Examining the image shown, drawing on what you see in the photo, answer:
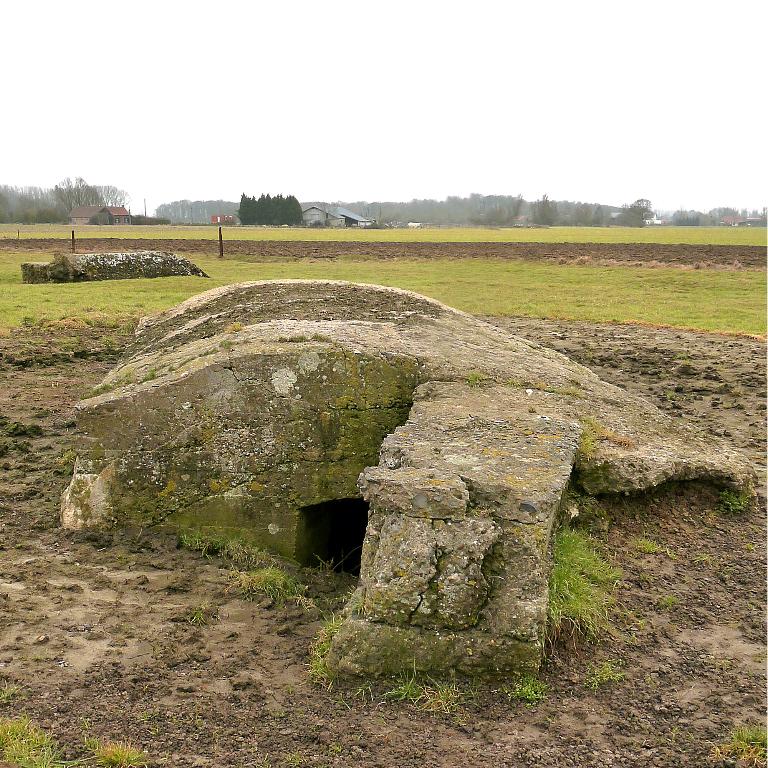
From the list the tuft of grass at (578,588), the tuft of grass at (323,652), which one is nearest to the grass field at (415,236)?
the tuft of grass at (578,588)

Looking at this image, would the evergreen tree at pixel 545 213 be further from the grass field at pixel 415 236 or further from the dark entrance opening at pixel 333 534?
the dark entrance opening at pixel 333 534

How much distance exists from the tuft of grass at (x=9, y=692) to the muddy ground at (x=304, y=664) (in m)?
0.05

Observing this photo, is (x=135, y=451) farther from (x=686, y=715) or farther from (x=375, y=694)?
(x=686, y=715)

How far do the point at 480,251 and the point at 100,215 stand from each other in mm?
94824

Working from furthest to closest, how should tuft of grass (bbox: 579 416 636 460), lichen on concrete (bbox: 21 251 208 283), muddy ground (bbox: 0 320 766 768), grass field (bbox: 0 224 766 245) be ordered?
grass field (bbox: 0 224 766 245) < lichen on concrete (bbox: 21 251 208 283) < tuft of grass (bbox: 579 416 636 460) < muddy ground (bbox: 0 320 766 768)

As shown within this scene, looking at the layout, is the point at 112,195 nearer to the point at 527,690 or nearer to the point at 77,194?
the point at 77,194

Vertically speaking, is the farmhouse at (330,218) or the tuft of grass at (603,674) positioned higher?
the farmhouse at (330,218)

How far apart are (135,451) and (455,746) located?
3.73 metres

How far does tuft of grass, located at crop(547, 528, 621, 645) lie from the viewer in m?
4.73

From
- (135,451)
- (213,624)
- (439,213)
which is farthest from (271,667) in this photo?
(439,213)

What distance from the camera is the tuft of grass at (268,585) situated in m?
5.54

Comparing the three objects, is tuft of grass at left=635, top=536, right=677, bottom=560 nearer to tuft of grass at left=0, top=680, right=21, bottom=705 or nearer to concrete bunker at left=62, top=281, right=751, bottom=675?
concrete bunker at left=62, top=281, right=751, bottom=675

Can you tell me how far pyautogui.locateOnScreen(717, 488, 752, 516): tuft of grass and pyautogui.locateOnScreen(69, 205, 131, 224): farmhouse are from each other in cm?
12180

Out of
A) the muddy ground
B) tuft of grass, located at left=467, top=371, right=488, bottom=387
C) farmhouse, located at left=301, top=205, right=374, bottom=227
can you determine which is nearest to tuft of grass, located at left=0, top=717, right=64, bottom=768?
the muddy ground
